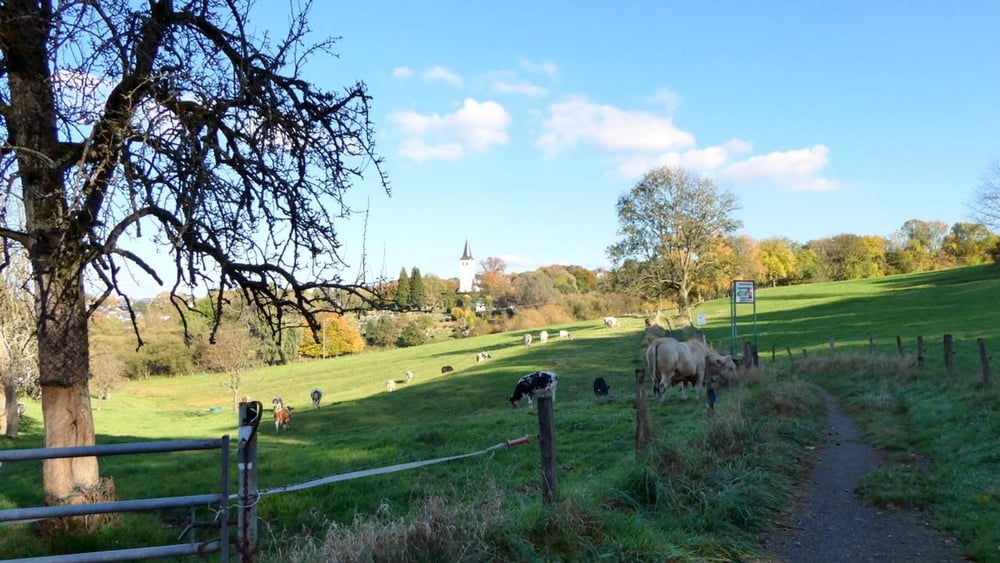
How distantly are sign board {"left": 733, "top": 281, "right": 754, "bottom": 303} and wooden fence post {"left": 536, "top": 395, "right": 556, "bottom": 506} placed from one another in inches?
1106

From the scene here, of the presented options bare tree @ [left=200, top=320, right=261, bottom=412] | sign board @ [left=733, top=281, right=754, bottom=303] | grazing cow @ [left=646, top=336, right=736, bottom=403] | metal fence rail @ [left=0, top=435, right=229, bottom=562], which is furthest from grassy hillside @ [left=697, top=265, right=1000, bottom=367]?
bare tree @ [left=200, top=320, right=261, bottom=412]

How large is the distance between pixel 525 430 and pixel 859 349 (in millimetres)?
24674

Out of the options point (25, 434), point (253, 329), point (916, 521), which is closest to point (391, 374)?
point (25, 434)

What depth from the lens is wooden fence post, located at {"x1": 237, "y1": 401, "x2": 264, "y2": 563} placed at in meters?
3.87

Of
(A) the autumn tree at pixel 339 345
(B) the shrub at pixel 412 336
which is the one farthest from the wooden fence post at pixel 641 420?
(B) the shrub at pixel 412 336

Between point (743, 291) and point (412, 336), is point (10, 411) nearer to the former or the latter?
point (743, 291)

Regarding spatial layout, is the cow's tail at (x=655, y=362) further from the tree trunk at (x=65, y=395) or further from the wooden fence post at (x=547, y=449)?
the tree trunk at (x=65, y=395)

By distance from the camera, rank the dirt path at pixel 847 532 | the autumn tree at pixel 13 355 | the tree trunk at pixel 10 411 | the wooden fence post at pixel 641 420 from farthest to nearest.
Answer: the tree trunk at pixel 10 411
the autumn tree at pixel 13 355
the wooden fence post at pixel 641 420
the dirt path at pixel 847 532

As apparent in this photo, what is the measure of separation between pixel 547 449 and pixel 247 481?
2643 millimetres

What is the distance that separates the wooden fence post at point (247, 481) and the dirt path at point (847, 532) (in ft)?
14.7

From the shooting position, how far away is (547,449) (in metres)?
5.72

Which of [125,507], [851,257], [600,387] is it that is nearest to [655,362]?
[600,387]

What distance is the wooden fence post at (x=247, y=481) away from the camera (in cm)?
387

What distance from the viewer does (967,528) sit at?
6.34 metres
